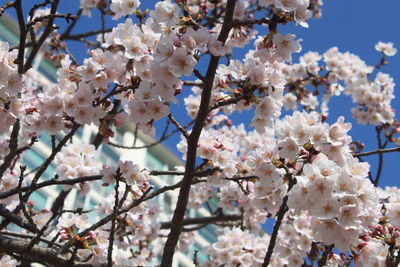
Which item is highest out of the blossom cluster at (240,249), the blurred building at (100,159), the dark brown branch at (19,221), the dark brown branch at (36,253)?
the blurred building at (100,159)

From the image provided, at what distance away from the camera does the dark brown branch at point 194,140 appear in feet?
9.28

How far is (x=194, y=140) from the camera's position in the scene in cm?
297

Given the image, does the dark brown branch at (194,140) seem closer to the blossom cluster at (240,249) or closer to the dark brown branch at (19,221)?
the dark brown branch at (19,221)

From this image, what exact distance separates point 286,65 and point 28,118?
4873 mm

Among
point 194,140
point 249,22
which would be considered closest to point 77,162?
point 194,140

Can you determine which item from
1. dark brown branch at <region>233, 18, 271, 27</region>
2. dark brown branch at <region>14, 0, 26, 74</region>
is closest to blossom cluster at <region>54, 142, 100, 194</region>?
dark brown branch at <region>14, 0, 26, 74</region>

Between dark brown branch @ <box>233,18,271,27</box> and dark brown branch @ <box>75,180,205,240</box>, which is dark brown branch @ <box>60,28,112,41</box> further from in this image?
dark brown branch @ <box>233,18,271,27</box>

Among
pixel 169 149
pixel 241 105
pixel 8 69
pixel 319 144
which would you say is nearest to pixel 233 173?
pixel 241 105

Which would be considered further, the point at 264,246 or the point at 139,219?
the point at 264,246

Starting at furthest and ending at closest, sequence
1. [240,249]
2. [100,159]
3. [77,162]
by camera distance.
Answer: [100,159] → [240,249] → [77,162]

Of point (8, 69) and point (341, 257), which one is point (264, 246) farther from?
point (8, 69)

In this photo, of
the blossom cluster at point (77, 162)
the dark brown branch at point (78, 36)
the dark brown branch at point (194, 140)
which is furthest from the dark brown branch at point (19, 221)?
the dark brown branch at point (78, 36)

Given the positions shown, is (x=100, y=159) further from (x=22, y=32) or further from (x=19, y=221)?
(x=22, y=32)

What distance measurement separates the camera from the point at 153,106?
10.4ft
